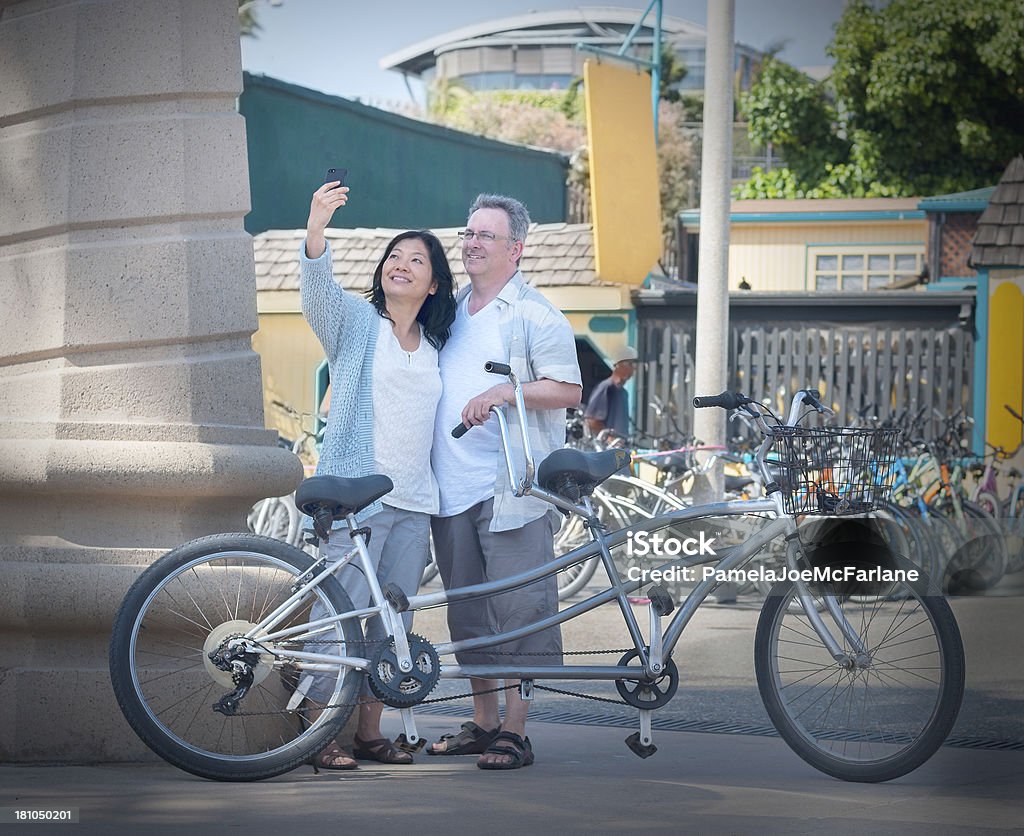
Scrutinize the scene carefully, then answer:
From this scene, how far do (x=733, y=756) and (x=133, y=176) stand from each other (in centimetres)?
274

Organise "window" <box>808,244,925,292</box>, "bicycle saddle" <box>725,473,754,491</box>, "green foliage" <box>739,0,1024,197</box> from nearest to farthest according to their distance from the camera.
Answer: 1. "bicycle saddle" <box>725,473,754,491</box>
2. "window" <box>808,244,925,292</box>
3. "green foliage" <box>739,0,1024,197</box>

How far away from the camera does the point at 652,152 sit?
18.7m

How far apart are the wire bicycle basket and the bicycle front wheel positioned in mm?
288

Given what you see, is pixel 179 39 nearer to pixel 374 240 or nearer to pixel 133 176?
pixel 133 176

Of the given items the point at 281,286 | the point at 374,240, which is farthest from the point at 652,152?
the point at 281,286

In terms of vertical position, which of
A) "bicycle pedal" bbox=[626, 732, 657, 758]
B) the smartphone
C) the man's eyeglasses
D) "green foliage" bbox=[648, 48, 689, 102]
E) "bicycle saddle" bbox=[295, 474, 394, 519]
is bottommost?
"bicycle pedal" bbox=[626, 732, 657, 758]

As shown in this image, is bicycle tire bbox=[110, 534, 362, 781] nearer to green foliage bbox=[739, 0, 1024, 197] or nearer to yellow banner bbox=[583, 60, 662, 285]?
yellow banner bbox=[583, 60, 662, 285]

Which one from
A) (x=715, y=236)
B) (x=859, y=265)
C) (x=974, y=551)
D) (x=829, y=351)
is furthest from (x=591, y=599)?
(x=859, y=265)

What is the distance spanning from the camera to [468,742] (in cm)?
515

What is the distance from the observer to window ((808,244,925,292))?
29641 millimetres

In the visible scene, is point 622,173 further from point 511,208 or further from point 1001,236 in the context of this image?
point 511,208

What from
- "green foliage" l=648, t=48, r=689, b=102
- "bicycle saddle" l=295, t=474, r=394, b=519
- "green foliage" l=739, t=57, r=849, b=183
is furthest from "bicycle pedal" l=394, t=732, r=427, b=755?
"green foliage" l=648, t=48, r=689, b=102

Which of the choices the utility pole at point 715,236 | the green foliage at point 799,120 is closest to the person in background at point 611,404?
the utility pole at point 715,236

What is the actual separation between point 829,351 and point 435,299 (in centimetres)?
1152
